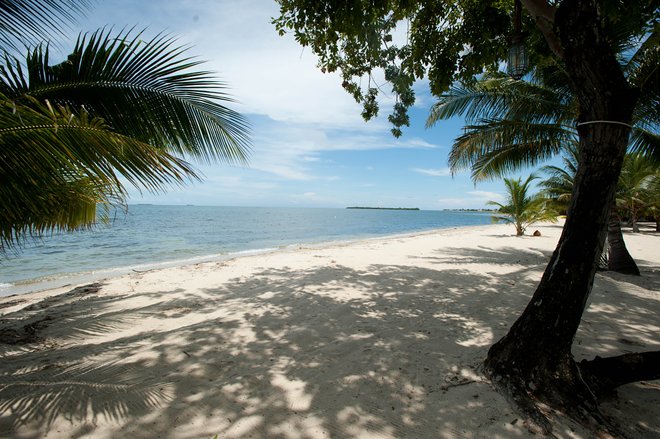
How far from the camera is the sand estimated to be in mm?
2100

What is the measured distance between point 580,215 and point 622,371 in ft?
4.25

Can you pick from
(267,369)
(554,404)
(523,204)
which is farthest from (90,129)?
(523,204)

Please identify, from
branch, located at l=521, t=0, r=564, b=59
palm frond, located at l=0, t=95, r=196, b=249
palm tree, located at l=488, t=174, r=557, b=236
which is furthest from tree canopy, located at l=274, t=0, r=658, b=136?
palm tree, located at l=488, t=174, r=557, b=236

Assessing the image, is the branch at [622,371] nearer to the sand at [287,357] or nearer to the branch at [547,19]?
the sand at [287,357]

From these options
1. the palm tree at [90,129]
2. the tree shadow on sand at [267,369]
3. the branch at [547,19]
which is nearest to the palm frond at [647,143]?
the tree shadow on sand at [267,369]

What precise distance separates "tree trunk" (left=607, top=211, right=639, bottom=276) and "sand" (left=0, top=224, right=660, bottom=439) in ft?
1.72

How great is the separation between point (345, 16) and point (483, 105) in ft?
16.4

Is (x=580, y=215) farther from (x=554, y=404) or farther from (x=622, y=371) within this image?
(x=554, y=404)

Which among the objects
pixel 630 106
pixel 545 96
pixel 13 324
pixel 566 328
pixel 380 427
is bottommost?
pixel 13 324

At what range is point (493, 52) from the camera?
164 inches

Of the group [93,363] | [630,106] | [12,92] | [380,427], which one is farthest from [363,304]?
[12,92]

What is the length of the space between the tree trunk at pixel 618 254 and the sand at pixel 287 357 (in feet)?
1.72

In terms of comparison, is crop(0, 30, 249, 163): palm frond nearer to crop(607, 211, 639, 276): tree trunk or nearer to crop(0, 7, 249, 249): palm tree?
crop(0, 7, 249, 249): palm tree

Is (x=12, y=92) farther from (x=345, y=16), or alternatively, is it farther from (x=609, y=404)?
(x=609, y=404)
